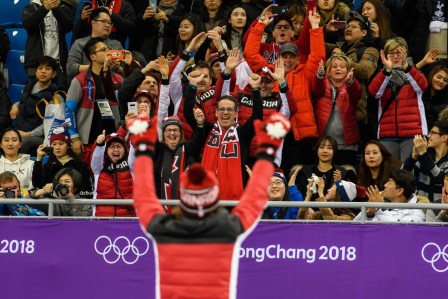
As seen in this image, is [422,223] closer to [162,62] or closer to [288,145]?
[288,145]

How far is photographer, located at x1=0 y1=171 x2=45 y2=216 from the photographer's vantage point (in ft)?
44.3

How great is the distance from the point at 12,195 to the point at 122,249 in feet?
5.39

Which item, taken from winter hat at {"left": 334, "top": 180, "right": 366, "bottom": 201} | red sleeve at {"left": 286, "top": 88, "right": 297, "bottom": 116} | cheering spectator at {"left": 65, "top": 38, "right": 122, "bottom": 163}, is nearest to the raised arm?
winter hat at {"left": 334, "top": 180, "right": 366, "bottom": 201}

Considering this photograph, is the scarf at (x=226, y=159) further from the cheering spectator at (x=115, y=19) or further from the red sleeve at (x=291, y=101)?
the cheering spectator at (x=115, y=19)

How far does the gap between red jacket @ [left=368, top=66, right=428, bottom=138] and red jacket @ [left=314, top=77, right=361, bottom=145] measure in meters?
0.27

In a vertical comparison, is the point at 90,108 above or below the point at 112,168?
above

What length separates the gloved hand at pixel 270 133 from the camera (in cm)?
870

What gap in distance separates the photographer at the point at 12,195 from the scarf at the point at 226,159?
192 centimetres

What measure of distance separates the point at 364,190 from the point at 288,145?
1966mm

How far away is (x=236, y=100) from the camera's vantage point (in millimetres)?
14008

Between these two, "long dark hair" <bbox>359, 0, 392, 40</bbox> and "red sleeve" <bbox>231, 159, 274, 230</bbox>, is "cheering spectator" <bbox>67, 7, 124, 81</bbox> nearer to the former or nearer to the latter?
"long dark hair" <bbox>359, 0, 392, 40</bbox>

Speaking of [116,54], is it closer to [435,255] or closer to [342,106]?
[342,106]

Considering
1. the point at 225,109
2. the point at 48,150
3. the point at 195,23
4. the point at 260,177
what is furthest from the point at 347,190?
the point at 260,177

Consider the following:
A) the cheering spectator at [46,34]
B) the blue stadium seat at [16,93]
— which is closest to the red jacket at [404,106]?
the cheering spectator at [46,34]
